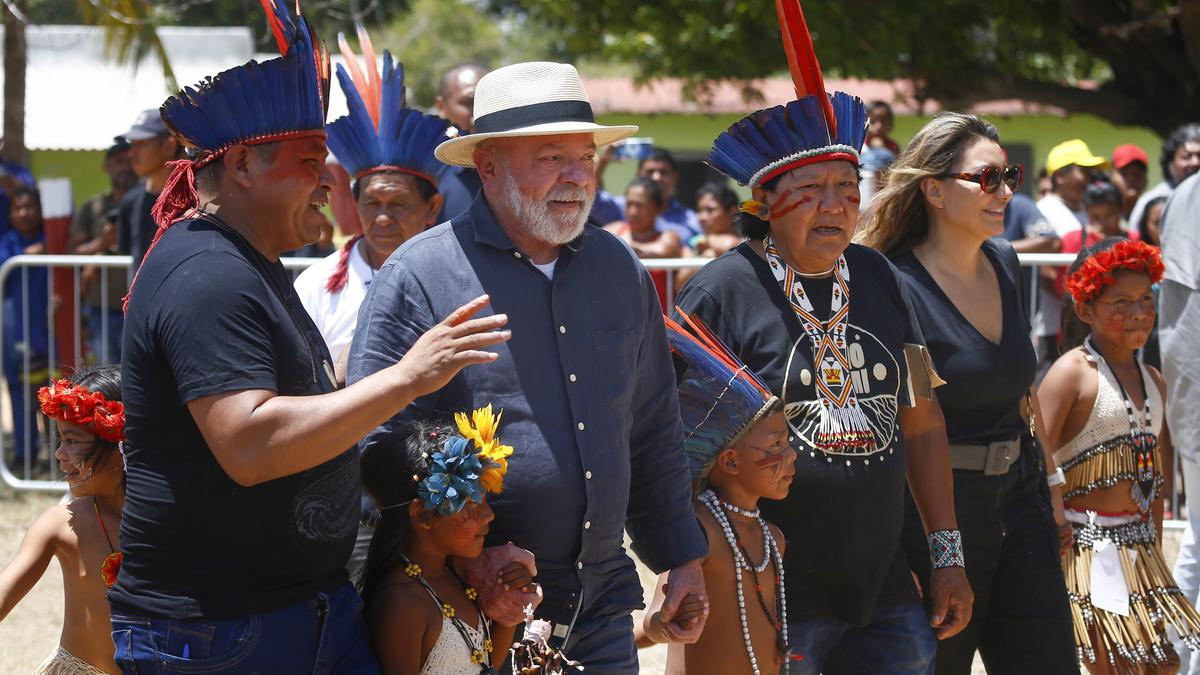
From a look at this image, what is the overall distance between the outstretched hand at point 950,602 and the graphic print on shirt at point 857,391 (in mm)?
510

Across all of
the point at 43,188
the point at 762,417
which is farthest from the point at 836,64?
the point at 762,417

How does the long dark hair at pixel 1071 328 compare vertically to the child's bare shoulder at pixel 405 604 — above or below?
above

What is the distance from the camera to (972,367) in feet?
16.1

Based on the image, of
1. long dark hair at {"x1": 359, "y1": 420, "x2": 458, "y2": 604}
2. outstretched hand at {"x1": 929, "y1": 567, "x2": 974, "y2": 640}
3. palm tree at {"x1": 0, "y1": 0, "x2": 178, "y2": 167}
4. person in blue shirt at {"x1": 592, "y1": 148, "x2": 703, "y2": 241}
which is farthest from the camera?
palm tree at {"x1": 0, "y1": 0, "x2": 178, "y2": 167}

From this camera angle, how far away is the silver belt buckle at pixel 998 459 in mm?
4934

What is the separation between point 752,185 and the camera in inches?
184

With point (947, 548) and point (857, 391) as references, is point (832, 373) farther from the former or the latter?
A: point (947, 548)

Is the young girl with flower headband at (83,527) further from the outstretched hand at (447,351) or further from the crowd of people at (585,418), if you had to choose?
the outstretched hand at (447,351)

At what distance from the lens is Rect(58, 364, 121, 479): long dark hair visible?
14.8 feet

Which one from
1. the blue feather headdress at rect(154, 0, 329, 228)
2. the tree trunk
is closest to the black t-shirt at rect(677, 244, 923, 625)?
the blue feather headdress at rect(154, 0, 329, 228)

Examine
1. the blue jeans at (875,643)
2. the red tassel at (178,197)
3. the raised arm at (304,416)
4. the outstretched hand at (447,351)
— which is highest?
the red tassel at (178,197)

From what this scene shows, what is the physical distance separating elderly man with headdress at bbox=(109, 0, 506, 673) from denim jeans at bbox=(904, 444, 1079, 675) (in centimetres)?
238

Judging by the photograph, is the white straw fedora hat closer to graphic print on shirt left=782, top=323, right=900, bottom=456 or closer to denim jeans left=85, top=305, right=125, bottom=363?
graphic print on shirt left=782, top=323, right=900, bottom=456

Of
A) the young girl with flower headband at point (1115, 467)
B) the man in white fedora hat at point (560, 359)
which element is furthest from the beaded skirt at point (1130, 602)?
the man in white fedora hat at point (560, 359)
